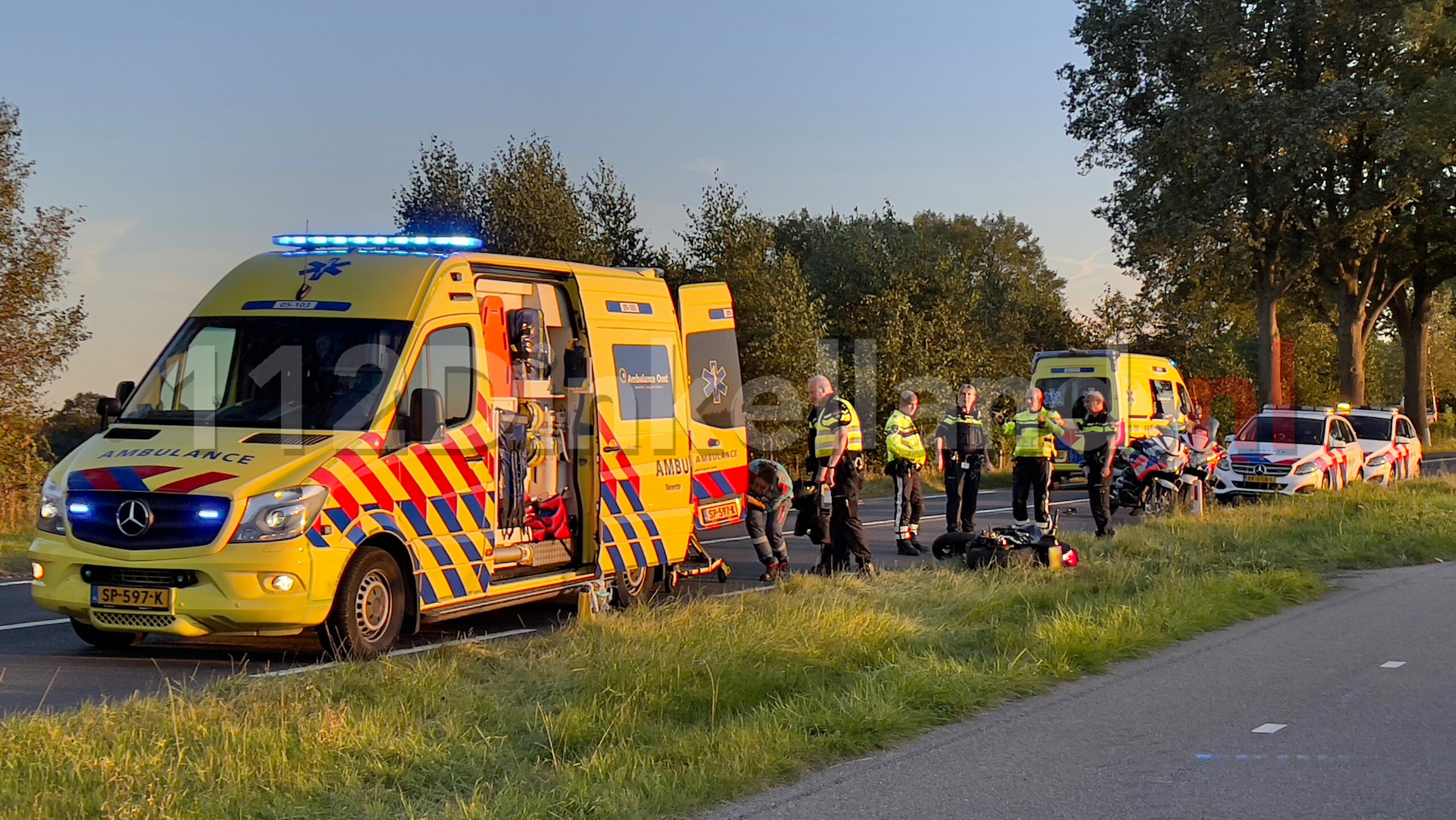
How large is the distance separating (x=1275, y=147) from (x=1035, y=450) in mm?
23246

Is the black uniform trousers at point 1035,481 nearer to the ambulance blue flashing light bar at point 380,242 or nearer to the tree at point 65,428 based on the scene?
the ambulance blue flashing light bar at point 380,242

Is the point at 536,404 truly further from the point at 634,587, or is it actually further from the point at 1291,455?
the point at 1291,455

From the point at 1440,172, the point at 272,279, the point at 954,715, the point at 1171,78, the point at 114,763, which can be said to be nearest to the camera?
the point at 114,763

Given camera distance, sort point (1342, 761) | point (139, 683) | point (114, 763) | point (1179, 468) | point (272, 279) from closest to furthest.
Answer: point (114, 763) < point (1342, 761) < point (139, 683) < point (272, 279) < point (1179, 468)

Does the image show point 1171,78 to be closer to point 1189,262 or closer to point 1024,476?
point 1189,262

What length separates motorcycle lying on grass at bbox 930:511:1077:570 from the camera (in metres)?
12.5

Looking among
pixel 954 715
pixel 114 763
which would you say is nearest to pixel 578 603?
pixel 954 715

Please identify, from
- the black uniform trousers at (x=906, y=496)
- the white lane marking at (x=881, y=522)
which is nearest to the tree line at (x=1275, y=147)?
the white lane marking at (x=881, y=522)

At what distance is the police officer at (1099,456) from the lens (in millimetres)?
A: 16312

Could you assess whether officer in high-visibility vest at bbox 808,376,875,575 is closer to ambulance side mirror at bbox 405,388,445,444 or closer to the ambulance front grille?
ambulance side mirror at bbox 405,388,445,444

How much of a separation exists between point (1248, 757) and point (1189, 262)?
1327 inches

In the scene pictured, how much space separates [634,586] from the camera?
11414 mm

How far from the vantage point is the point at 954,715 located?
7426 millimetres

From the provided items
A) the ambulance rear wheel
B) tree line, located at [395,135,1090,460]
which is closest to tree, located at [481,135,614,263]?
tree line, located at [395,135,1090,460]
